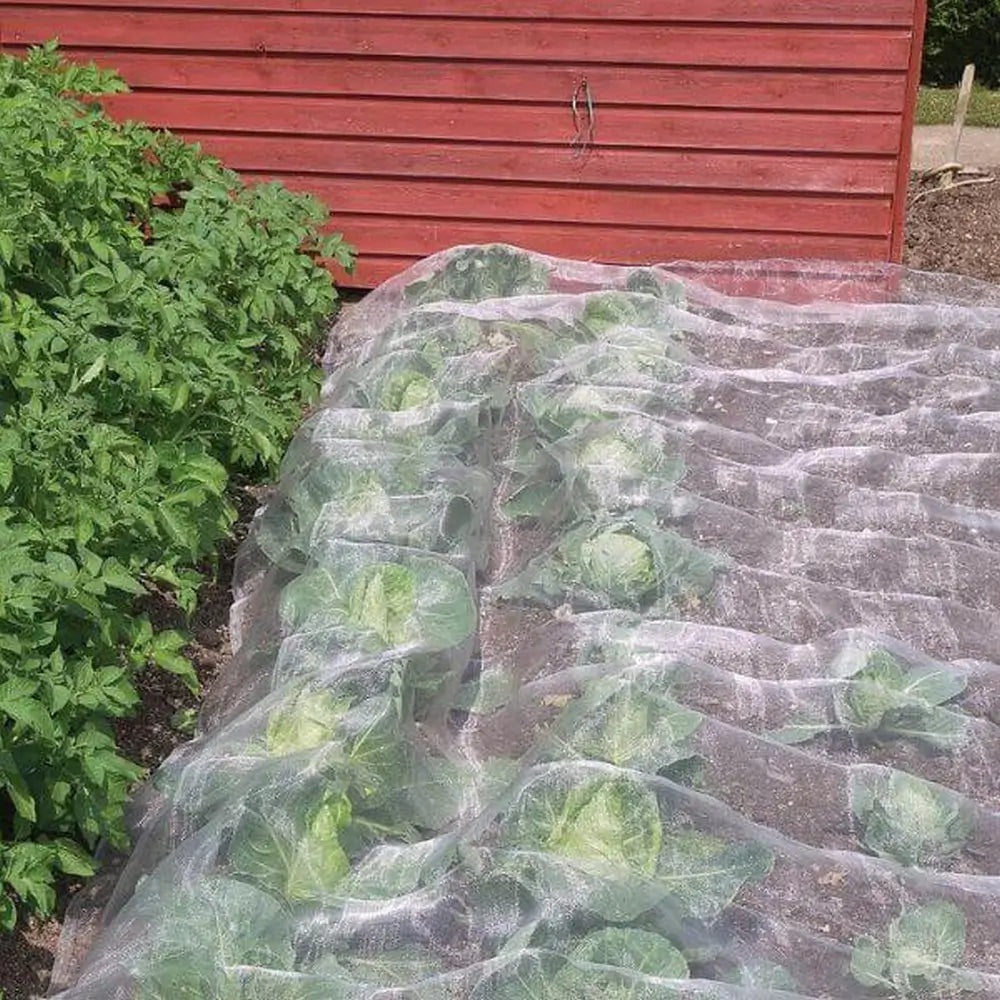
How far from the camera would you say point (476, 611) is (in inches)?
153

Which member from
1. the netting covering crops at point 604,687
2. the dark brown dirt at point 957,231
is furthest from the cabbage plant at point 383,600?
the dark brown dirt at point 957,231

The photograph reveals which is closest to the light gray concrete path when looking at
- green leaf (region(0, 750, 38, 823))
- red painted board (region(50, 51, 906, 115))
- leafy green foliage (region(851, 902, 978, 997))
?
red painted board (region(50, 51, 906, 115))

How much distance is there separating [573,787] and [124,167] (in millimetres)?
3290

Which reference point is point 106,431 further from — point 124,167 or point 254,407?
point 124,167

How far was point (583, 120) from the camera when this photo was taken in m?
→ 6.22

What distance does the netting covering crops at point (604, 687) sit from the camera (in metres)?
2.76

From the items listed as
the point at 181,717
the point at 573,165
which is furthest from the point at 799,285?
the point at 181,717

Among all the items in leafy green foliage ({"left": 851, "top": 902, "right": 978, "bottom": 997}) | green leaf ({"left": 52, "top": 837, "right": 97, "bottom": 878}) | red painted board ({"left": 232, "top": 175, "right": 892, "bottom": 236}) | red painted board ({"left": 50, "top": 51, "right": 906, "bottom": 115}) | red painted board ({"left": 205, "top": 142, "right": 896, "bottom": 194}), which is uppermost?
red painted board ({"left": 50, "top": 51, "right": 906, "bottom": 115})

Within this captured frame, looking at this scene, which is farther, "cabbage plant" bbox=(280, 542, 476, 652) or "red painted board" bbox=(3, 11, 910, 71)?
"red painted board" bbox=(3, 11, 910, 71)

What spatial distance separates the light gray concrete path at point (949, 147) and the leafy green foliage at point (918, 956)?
6.91m

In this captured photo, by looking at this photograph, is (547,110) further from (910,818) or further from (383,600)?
(910,818)

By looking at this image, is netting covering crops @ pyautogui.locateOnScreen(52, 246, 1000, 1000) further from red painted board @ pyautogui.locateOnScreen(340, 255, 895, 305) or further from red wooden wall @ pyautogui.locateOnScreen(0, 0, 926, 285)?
red wooden wall @ pyautogui.locateOnScreen(0, 0, 926, 285)

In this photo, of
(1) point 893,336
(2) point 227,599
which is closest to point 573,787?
(2) point 227,599

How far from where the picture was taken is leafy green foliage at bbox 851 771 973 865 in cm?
305
